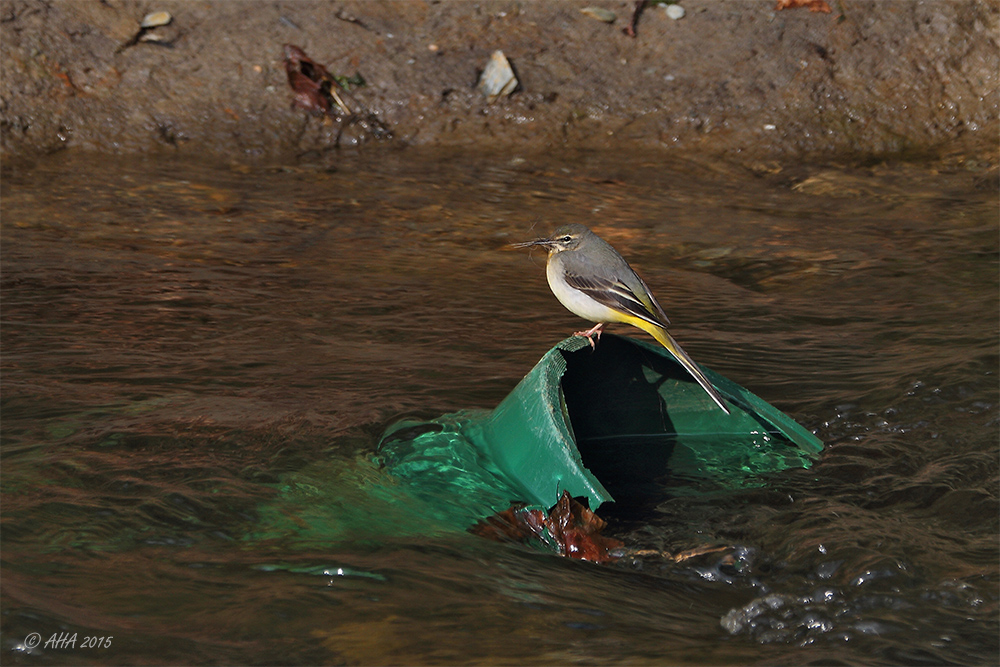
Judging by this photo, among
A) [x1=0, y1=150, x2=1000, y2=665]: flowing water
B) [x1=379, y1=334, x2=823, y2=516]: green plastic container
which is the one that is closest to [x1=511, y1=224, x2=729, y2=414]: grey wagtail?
[x1=379, y1=334, x2=823, y2=516]: green plastic container

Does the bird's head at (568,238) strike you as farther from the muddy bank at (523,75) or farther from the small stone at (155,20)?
the small stone at (155,20)

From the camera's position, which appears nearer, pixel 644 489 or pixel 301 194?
A: pixel 644 489

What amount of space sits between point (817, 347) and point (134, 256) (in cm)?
463

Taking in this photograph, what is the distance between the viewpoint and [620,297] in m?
4.75

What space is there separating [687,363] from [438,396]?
1408mm

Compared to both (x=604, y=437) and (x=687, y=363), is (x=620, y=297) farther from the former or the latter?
(x=604, y=437)

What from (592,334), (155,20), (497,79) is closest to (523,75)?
(497,79)

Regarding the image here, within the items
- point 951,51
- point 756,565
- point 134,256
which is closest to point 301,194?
point 134,256

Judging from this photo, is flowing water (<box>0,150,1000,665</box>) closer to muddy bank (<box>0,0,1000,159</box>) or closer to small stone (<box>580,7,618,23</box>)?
muddy bank (<box>0,0,1000,159</box>)

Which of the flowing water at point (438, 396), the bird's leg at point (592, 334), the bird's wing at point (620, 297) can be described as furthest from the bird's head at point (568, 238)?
the flowing water at point (438, 396)

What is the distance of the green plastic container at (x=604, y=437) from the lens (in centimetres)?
412

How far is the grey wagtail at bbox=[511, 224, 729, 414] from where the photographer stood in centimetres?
466

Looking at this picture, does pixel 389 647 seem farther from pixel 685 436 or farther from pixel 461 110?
pixel 461 110

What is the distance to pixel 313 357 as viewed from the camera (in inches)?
217
